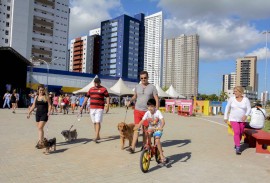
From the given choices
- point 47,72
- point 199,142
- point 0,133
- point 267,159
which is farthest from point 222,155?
point 47,72

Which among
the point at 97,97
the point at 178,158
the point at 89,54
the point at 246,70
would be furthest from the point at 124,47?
the point at 178,158

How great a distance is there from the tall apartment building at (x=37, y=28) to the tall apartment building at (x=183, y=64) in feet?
286

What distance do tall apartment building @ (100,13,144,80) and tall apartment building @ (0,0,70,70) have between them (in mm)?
34053

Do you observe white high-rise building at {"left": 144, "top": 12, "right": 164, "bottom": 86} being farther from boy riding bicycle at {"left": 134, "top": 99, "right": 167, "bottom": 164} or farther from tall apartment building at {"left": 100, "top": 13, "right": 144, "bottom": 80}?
boy riding bicycle at {"left": 134, "top": 99, "right": 167, "bottom": 164}

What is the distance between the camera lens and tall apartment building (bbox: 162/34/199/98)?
7037 inches

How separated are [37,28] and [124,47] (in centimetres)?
4770

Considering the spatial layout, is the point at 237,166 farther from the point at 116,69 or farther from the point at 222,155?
the point at 116,69

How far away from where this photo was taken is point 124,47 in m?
139

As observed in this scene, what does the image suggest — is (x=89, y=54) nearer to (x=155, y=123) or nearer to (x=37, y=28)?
(x=37, y=28)

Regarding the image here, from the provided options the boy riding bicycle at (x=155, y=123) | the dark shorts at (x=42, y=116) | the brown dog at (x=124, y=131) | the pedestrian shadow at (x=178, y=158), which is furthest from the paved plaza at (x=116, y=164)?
the dark shorts at (x=42, y=116)

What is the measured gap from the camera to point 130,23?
140250 millimetres

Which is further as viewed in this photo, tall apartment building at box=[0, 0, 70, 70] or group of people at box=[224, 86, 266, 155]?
tall apartment building at box=[0, 0, 70, 70]

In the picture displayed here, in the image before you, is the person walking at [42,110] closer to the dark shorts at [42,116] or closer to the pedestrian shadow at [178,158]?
the dark shorts at [42,116]

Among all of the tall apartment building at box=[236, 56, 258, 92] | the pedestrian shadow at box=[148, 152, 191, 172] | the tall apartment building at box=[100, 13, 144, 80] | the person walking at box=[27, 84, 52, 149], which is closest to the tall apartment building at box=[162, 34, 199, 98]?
the tall apartment building at box=[236, 56, 258, 92]
